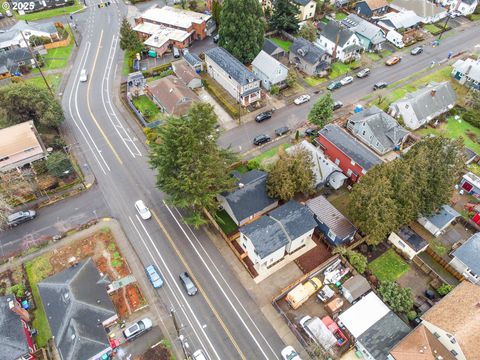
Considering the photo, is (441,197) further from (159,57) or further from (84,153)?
(159,57)

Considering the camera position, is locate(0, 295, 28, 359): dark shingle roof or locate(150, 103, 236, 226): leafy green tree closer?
locate(0, 295, 28, 359): dark shingle roof

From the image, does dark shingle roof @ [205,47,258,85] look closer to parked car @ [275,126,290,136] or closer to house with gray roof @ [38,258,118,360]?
parked car @ [275,126,290,136]

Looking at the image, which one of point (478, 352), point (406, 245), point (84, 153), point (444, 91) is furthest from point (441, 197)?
point (84, 153)

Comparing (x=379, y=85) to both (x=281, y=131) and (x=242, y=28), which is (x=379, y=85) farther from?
(x=242, y=28)

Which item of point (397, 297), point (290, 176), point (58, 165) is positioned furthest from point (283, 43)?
point (397, 297)

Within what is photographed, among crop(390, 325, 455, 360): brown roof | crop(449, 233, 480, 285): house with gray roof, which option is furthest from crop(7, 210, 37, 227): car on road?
crop(449, 233, 480, 285): house with gray roof

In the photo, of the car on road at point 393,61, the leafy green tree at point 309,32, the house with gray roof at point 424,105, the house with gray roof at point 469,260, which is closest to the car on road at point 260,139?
the house with gray roof at point 424,105

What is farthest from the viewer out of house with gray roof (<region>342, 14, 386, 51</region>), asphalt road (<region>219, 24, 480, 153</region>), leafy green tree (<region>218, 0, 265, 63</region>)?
house with gray roof (<region>342, 14, 386, 51</region>)
